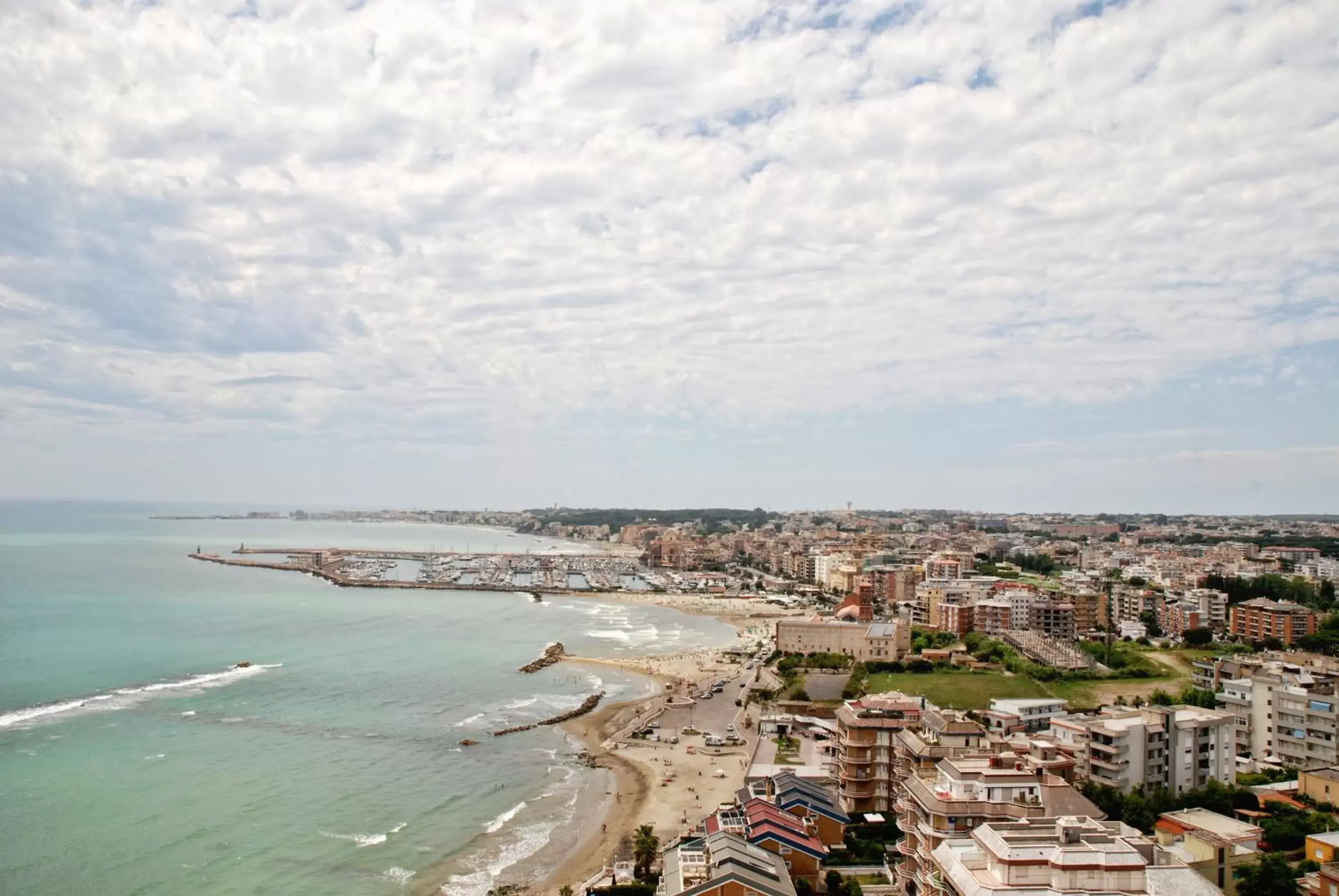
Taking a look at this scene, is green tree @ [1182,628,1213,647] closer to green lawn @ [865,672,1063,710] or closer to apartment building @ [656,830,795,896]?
green lawn @ [865,672,1063,710]

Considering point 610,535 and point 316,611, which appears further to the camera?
point 610,535

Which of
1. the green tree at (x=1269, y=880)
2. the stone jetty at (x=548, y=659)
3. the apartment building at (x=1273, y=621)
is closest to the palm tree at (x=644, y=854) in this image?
the green tree at (x=1269, y=880)

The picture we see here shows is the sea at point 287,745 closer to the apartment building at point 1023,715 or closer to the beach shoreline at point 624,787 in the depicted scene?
the beach shoreline at point 624,787

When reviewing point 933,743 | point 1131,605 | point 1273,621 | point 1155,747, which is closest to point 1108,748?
point 1155,747

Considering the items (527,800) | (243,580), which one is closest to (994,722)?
(527,800)

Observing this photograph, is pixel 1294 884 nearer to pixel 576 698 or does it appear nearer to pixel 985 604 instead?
pixel 576 698
